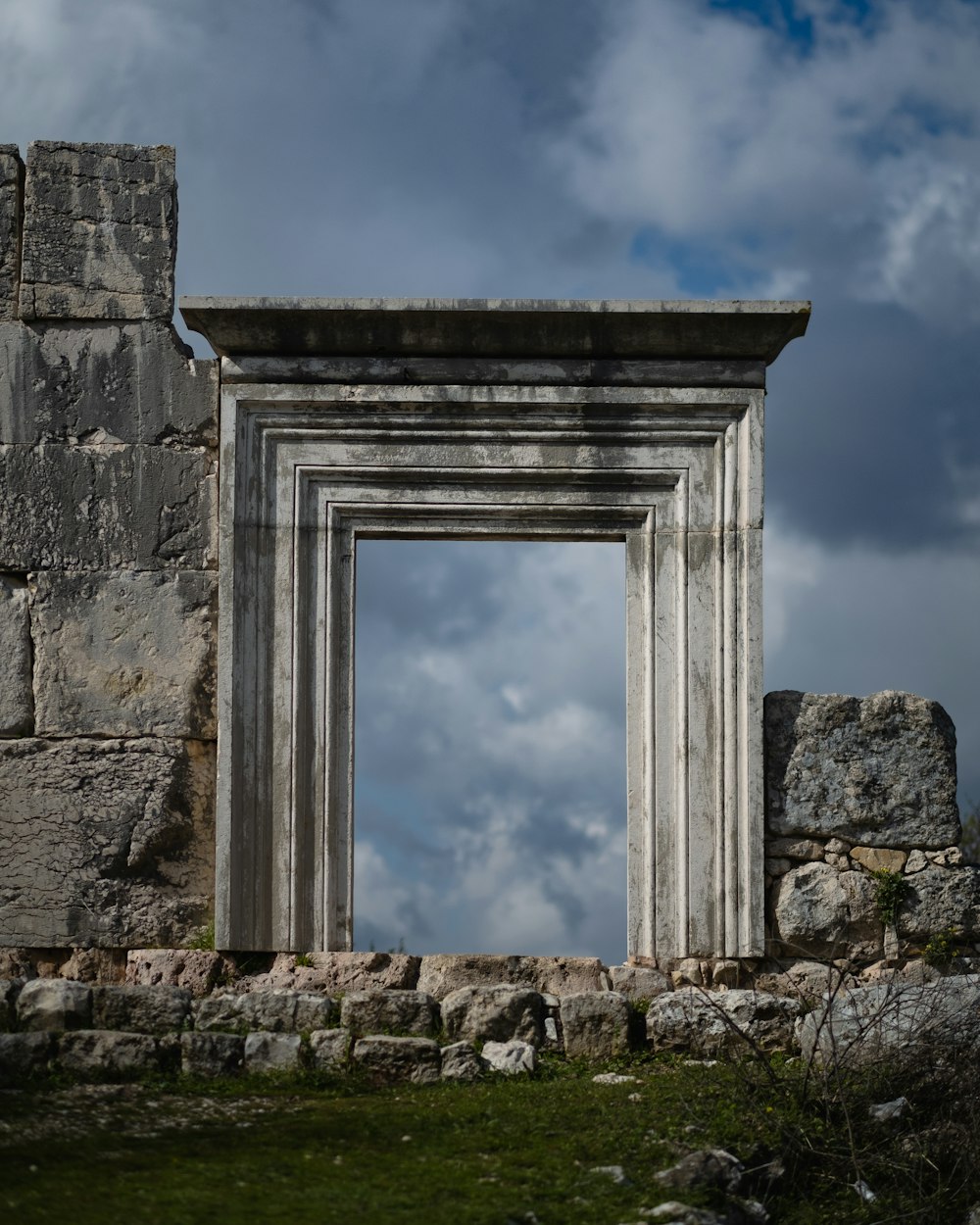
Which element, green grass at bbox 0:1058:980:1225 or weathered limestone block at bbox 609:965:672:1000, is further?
weathered limestone block at bbox 609:965:672:1000

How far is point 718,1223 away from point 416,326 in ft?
14.0

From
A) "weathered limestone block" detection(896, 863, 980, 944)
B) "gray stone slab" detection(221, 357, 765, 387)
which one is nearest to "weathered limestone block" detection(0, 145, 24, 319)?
"gray stone slab" detection(221, 357, 765, 387)

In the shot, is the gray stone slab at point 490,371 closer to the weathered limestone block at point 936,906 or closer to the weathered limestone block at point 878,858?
the weathered limestone block at point 878,858

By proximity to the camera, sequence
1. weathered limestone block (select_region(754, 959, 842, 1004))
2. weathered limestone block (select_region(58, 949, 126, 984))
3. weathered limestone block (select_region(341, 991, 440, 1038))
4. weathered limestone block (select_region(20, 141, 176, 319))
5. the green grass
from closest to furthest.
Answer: the green grass → weathered limestone block (select_region(341, 991, 440, 1038)) → weathered limestone block (select_region(754, 959, 842, 1004)) → weathered limestone block (select_region(58, 949, 126, 984)) → weathered limestone block (select_region(20, 141, 176, 319))

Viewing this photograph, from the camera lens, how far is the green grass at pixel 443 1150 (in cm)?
457

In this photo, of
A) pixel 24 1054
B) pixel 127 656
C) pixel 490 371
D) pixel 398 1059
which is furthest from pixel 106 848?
pixel 490 371

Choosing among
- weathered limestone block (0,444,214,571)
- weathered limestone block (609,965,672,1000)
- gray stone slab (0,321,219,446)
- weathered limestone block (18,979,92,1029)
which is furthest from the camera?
gray stone slab (0,321,219,446)

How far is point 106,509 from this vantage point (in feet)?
24.5

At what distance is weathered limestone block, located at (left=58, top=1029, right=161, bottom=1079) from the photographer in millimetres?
6086

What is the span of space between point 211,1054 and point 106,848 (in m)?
1.39

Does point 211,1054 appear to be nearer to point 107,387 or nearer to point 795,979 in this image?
point 795,979

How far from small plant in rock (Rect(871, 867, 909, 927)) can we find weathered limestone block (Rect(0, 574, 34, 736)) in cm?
403

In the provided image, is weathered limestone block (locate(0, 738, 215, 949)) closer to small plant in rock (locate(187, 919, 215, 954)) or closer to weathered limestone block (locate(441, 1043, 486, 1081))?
small plant in rock (locate(187, 919, 215, 954))

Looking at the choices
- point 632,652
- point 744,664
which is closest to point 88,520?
point 632,652
